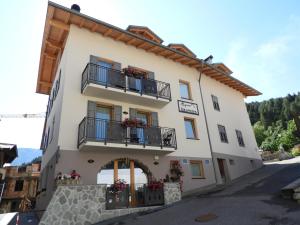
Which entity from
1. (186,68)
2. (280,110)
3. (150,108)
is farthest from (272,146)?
(150,108)

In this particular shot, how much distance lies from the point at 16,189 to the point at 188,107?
32.1 meters

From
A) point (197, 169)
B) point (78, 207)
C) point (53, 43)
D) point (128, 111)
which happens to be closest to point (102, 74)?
point (128, 111)

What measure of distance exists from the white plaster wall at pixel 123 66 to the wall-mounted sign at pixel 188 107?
1.11ft

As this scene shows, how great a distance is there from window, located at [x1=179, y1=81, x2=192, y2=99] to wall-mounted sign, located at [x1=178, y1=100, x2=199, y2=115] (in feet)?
2.67

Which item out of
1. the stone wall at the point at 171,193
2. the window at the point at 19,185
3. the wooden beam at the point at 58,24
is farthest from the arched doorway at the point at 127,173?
the window at the point at 19,185

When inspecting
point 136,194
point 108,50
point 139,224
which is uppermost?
point 108,50

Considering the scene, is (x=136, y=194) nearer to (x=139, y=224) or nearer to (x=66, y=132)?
(x=139, y=224)

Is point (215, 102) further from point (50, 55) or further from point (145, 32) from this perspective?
point (50, 55)

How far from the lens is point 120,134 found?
11.3 meters

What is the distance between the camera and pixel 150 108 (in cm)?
1428

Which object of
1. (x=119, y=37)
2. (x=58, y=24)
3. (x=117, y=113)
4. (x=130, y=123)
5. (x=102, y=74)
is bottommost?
(x=130, y=123)

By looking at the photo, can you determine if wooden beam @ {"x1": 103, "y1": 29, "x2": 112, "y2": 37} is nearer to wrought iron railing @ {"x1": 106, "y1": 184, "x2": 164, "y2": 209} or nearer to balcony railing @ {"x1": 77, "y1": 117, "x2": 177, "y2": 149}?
balcony railing @ {"x1": 77, "y1": 117, "x2": 177, "y2": 149}

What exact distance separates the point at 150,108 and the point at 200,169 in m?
5.49

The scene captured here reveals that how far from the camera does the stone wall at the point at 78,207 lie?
26.6ft
